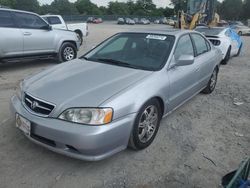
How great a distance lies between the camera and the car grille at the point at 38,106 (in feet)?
9.59

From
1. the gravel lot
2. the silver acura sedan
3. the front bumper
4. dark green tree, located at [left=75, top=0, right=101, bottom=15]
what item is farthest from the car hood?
dark green tree, located at [left=75, top=0, right=101, bottom=15]

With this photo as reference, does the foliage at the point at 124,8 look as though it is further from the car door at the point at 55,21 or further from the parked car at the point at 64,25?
the car door at the point at 55,21

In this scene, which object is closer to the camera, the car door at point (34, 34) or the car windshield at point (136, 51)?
the car windshield at point (136, 51)

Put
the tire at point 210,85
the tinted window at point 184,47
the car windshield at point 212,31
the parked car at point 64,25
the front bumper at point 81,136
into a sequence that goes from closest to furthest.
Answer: the front bumper at point 81,136
the tinted window at point 184,47
the tire at point 210,85
the car windshield at point 212,31
the parked car at point 64,25

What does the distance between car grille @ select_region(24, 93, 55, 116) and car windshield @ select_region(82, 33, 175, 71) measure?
4.24 ft

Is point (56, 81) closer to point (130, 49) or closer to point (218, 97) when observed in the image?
point (130, 49)

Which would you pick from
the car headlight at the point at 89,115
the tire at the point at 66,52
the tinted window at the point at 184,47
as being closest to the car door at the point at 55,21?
the tire at the point at 66,52

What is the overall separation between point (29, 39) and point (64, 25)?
564cm

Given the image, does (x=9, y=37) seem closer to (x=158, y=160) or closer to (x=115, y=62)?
(x=115, y=62)

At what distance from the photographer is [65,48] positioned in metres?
8.94

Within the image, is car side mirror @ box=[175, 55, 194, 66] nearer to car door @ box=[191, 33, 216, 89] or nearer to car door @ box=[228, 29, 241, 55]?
car door @ box=[191, 33, 216, 89]

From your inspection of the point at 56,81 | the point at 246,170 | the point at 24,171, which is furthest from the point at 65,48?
the point at 246,170

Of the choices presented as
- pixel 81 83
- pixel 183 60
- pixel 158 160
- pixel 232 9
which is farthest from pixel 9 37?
pixel 232 9

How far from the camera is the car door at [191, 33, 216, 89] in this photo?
482 cm
